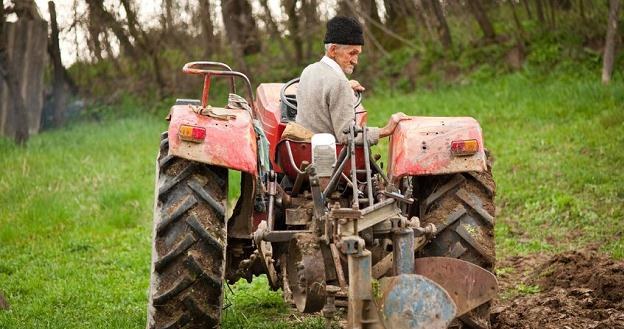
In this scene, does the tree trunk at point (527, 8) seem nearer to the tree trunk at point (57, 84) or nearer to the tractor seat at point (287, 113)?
the tree trunk at point (57, 84)

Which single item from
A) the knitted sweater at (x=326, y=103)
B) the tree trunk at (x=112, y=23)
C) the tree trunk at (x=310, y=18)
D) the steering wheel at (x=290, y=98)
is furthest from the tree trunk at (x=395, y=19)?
the knitted sweater at (x=326, y=103)

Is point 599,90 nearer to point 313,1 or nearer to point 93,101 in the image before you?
point 313,1

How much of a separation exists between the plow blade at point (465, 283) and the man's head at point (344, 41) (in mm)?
1441

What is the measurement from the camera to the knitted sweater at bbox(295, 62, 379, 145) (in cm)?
612

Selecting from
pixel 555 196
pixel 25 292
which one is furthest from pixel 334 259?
pixel 555 196

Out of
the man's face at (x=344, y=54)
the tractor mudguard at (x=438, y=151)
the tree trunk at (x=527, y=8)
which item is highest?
the tree trunk at (x=527, y=8)

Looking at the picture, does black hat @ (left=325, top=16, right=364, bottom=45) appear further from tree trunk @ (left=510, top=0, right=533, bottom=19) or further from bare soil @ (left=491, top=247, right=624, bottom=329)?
tree trunk @ (left=510, top=0, right=533, bottom=19)

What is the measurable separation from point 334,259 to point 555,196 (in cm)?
520

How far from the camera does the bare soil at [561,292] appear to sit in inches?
258

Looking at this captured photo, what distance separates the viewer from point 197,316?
19.4ft

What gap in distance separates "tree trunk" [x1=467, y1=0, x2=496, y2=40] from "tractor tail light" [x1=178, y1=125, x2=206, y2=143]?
11.4 m

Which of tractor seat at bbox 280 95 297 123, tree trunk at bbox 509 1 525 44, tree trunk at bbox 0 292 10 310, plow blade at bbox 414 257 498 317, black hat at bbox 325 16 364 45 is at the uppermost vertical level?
tree trunk at bbox 509 1 525 44

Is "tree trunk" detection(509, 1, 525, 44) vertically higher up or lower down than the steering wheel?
higher up

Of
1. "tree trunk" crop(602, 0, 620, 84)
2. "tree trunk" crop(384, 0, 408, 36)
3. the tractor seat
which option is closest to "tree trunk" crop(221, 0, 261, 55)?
"tree trunk" crop(384, 0, 408, 36)
